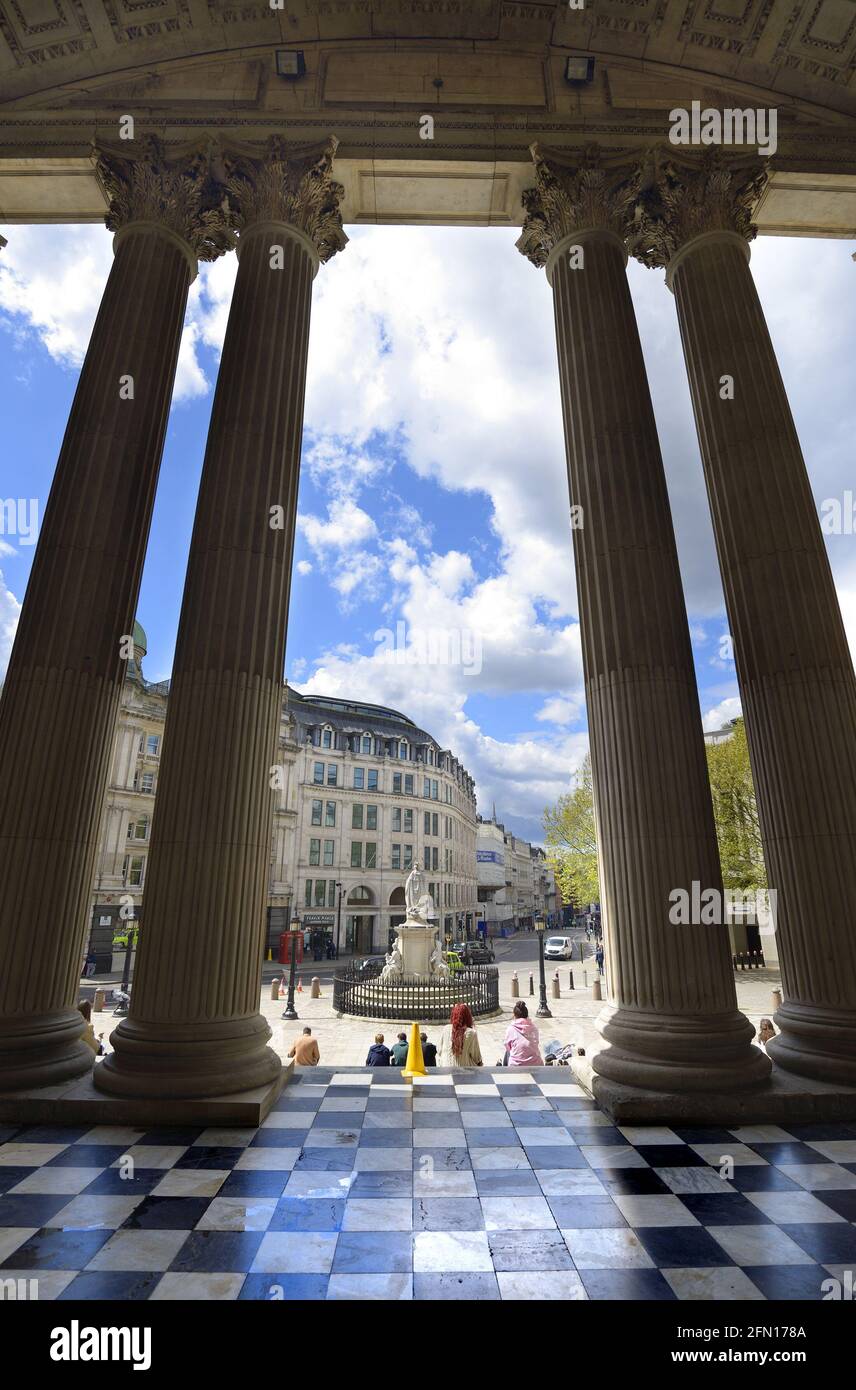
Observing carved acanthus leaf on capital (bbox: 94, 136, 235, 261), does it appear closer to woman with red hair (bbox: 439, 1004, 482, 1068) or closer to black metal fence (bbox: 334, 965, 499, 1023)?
woman with red hair (bbox: 439, 1004, 482, 1068)

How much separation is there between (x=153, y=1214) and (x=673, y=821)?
5831 millimetres

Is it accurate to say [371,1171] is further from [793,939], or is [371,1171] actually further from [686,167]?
A: [686,167]

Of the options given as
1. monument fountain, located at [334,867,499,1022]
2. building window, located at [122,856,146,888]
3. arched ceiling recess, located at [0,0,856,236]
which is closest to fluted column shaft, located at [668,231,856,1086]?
arched ceiling recess, located at [0,0,856,236]

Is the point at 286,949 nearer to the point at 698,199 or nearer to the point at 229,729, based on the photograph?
the point at 229,729

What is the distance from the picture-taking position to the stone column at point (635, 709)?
7039mm

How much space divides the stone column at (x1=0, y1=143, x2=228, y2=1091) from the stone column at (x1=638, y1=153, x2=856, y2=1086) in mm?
7687

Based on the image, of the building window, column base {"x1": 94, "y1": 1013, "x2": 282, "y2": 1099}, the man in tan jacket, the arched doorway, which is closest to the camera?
column base {"x1": 94, "y1": 1013, "x2": 282, "y2": 1099}

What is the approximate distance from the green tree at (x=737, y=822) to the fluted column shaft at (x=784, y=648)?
23.4m

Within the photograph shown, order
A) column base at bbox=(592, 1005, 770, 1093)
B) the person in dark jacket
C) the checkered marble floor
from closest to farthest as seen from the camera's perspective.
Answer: the checkered marble floor < column base at bbox=(592, 1005, 770, 1093) < the person in dark jacket

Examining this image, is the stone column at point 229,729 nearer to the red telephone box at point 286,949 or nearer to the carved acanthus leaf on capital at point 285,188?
the carved acanthus leaf on capital at point 285,188

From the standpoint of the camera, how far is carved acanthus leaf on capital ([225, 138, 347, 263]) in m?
10.5

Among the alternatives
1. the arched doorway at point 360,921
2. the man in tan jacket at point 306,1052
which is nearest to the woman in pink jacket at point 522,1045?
the man in tan jacket at point 306,1052

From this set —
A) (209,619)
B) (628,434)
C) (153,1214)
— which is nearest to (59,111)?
(209,619)

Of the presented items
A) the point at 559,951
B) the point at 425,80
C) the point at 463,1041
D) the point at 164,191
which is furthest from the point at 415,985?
the point at 559,951
